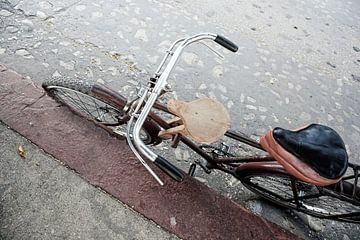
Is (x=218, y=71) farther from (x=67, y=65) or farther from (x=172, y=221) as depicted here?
(x=172, y=221)

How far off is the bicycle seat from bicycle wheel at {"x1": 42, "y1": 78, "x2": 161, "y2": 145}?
0.75 metres

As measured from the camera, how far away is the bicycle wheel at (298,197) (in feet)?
7.43

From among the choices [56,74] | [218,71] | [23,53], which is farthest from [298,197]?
[23,53]

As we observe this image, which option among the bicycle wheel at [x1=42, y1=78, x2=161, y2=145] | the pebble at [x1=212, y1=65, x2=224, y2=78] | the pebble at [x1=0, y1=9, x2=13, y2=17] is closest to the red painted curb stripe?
the bicycle wheel at [x1=42, y1=78, x2=161, y2=145]

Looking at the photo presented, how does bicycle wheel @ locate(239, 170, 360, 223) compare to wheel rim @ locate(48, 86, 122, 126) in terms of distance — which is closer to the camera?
bicycle wheel @ locate(239, 170, 360, 223)

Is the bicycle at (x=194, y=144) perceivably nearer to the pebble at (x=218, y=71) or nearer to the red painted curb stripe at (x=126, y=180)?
the red painted curb stripe at (x=126, y=180)

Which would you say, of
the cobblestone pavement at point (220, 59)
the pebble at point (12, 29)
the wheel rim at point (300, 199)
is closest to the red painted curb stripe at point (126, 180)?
the wheel rim at point (300, 199)

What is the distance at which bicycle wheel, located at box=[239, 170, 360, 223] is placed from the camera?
89.1 inches

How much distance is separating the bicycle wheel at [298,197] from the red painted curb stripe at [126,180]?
0.72 feet

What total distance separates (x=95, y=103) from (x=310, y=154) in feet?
5.32

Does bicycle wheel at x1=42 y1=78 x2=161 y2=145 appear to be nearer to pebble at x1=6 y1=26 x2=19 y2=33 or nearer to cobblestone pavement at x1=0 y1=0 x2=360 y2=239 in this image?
cobblestone pavement at x1=0 y1=0 x2=360 y2=239

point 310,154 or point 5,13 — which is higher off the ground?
point 310,154

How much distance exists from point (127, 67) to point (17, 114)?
3.93 feet

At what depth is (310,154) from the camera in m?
1.88
